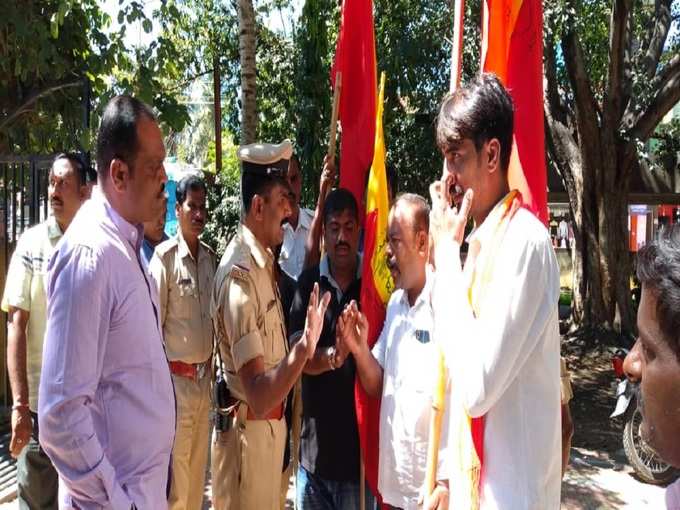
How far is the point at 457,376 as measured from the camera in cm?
184

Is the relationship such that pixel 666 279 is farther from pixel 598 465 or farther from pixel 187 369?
pixel 598 465

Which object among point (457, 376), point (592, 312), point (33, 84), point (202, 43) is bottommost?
point (592, 312)

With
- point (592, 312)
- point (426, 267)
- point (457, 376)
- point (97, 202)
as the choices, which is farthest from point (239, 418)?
point (592, 312)

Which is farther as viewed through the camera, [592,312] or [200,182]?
[592,312]

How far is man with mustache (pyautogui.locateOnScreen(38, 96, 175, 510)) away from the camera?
74.5 inches

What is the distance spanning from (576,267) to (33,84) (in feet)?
25.2

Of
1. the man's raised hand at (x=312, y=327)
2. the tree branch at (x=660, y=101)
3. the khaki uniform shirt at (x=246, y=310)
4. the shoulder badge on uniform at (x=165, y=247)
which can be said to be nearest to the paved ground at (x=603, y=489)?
the shoulder badge on uniform at (x=165, y=247)

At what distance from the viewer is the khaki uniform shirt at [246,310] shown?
2.74 metres

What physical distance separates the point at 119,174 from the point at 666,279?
61.5 inches

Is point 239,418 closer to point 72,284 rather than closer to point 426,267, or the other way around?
point 426,267

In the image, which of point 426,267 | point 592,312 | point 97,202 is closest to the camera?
point 97,202

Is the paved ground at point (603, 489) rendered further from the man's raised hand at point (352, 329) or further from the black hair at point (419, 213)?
the black hair at point (419, 213)

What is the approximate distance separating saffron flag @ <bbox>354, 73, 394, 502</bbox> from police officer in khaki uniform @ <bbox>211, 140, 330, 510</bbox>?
35 cm

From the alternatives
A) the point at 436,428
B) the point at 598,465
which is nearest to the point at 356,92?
the point at 436,428
